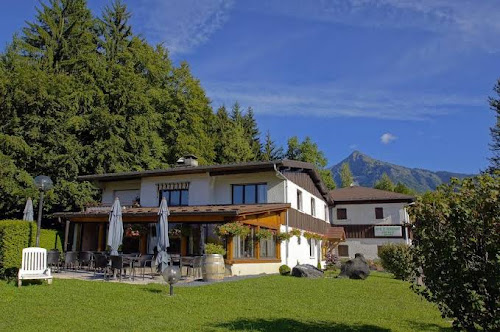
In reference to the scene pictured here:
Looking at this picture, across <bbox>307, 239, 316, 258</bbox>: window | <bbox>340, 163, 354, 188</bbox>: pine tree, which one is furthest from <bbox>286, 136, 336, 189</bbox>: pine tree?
<bbox>307, 239, 316, 258</bbox>: window

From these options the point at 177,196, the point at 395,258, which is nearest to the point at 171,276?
the point at 395,258

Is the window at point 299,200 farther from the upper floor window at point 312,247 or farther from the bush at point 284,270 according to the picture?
the bush at point 284,270

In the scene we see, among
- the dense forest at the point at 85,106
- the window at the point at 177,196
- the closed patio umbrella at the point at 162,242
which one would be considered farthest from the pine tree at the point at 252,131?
the closed patio umbrella at the point at 162,242

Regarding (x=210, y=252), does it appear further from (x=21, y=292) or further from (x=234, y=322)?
(x=234, y=322)

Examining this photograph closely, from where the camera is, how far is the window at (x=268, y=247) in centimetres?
2012

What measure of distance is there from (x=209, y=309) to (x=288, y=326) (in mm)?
2209

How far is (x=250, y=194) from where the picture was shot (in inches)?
880

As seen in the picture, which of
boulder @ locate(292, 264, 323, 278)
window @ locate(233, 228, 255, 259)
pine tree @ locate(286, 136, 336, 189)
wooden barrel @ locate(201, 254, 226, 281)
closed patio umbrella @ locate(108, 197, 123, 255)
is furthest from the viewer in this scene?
pine tree @ locate(286, 136, 336, 189)

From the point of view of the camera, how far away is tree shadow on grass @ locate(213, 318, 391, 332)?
7.05 meters

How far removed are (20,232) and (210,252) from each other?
22.4ft

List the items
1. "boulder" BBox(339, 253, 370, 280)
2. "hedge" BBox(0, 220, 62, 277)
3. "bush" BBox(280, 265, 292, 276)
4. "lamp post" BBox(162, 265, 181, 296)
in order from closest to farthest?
"lamp post" BBox(162, 265, 181, 296) → "hedge" BBox(0, 220, 62, 277) → "boulder" BBox(339, 253, 370, 280) → "bush" BBox(280, 265, 292, 276)

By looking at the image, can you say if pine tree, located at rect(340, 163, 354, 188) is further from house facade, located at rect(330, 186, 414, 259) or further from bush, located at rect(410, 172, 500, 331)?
bush, located at rect(410, 172, 500, 331)

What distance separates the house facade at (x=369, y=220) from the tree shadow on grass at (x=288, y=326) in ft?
95.0

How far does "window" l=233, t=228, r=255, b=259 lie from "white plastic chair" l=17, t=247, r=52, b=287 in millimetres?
7803
